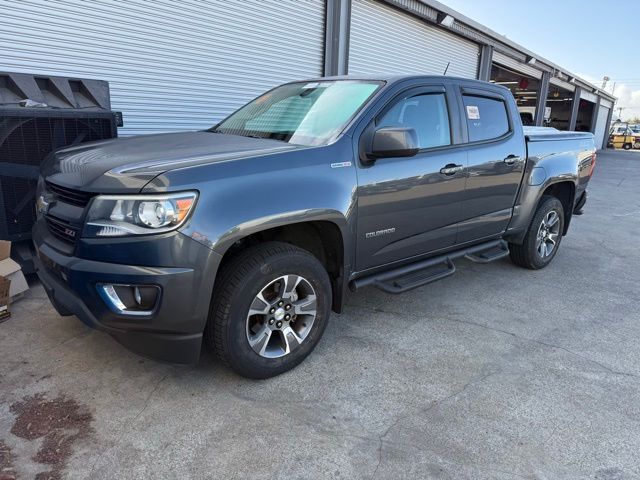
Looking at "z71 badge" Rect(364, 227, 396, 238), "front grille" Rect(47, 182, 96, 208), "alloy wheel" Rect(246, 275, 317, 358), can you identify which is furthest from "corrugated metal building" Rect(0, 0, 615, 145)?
"z71 badge" Rect(364, 227, 396, 238)

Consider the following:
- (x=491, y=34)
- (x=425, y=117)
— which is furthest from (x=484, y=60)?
(x=425, y=117)

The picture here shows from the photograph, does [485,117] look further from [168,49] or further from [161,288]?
[168,49]

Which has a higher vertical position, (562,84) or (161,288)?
(562,84)

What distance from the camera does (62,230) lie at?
273 cm

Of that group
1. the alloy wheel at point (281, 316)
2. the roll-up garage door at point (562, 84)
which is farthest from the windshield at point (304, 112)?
the roll-up garage door at point (562, 84)

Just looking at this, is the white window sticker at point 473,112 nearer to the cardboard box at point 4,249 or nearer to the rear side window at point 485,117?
the rear side window at point 485,117

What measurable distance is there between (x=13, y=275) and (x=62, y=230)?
1.59 metres

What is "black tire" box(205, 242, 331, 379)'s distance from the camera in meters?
2.67

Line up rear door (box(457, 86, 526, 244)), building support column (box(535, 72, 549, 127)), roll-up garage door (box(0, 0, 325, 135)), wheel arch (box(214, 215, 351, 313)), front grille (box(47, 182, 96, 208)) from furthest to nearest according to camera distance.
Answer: building support column (box(535, 72, 549, 127))
roll-up garage door (box(0, 0, 325, 135))
rear door (box(457, 86, 526, 244))
wheel arch (box(214, 215, 351, 313))
front grille (box(47, 182, 96, 208))

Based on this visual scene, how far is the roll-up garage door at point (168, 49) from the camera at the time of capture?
5.48 metres

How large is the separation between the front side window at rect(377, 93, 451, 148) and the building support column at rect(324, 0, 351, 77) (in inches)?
226

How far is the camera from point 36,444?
2361 millimetres

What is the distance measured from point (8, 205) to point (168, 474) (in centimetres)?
318

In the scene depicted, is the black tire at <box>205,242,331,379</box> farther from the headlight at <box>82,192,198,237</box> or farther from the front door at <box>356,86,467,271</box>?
the front door at <box>356,86,467,271</box>
